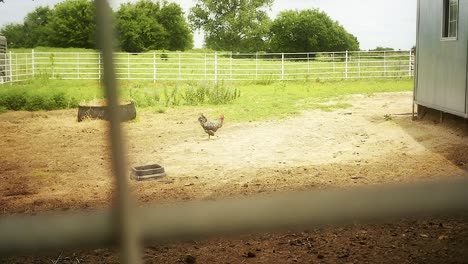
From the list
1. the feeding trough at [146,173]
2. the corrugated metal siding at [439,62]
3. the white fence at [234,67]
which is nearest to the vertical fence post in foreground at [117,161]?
the feeding trough at [146,173]

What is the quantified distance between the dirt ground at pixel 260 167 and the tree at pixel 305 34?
19.1m

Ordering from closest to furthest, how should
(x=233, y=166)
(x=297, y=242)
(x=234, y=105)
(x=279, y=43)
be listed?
(x=297, y=242), (x=233, y=166), (x=234, y=105), (x=279, y=43)

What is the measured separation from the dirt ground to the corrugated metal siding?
45cm

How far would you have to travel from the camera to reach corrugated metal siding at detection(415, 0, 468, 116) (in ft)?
20.9

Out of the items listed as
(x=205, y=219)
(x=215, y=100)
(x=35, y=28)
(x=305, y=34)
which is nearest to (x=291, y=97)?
(x=215, y=100)

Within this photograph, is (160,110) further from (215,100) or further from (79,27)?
(79,27)

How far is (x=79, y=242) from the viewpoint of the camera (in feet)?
0.89

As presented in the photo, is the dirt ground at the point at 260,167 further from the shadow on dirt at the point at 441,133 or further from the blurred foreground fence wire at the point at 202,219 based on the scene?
the blurred foreground fence wire at the point at 202,219

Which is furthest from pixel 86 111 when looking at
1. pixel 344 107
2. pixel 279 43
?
pixel 279 43

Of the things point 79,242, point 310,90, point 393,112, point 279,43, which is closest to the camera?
point 79,242

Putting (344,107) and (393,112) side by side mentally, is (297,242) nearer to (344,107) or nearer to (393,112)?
(393,112)

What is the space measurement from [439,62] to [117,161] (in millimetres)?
7500

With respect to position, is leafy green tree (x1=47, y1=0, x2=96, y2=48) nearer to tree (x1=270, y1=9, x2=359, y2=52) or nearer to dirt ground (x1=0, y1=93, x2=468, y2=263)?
dirt ground (x1=0, y1=93, x2=468, y2=263)

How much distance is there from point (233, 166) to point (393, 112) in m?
4.71
